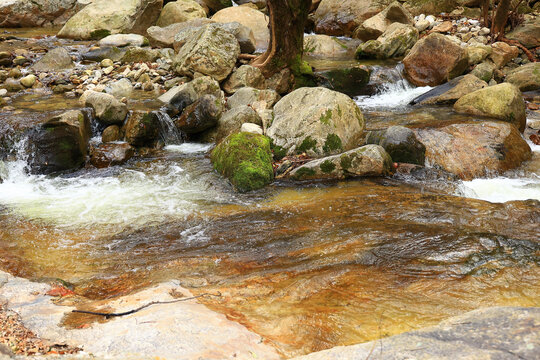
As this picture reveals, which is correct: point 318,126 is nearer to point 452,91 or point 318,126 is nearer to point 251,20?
point 452,91

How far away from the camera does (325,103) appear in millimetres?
7695

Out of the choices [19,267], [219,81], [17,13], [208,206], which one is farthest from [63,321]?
[17,13]

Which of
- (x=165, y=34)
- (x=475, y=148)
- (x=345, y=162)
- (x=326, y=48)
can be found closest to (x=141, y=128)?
(x=345, y=162)

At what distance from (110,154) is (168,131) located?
135 cm

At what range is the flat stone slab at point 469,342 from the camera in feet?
6.02

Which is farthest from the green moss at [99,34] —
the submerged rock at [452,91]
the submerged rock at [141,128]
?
the submerged rock at [452,91]

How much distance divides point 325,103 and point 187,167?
278cm

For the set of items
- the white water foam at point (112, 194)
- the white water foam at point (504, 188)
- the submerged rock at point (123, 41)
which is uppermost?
the submerged rock at point (123, 41)

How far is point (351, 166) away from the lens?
672 centimetres

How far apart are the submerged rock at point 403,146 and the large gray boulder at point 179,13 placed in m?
11.4

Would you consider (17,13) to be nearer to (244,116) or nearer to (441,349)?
(244,116)

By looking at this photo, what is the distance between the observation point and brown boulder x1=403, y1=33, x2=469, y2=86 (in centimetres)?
1138

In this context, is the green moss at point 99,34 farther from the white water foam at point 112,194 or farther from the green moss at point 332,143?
the green moss at point 332,143

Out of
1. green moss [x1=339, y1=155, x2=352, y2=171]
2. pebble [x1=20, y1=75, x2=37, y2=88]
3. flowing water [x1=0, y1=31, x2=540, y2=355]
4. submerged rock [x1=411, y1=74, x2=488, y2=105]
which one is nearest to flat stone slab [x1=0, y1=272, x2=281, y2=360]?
flowing water [x1=0, y1=31, x2=540, y2=355]
